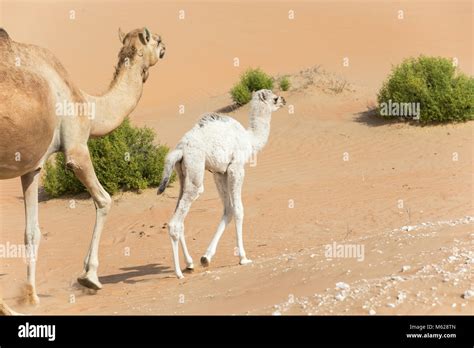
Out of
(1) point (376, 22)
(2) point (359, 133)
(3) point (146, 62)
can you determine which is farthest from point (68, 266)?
(1) point (376, 22)

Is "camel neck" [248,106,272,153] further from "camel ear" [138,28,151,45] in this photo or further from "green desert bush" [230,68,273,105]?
"green desert bush" [230,68,273,105]

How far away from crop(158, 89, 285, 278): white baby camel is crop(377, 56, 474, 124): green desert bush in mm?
9554

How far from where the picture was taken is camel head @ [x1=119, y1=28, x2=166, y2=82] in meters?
8.58

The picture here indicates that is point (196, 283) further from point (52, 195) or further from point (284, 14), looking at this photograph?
point (284, 14)

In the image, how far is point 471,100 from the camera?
18.4m

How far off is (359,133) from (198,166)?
1069 cm

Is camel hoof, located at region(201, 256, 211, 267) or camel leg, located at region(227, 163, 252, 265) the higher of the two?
camel leg, located at region(227, 163, 252, 265)

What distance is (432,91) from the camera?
18547 mm

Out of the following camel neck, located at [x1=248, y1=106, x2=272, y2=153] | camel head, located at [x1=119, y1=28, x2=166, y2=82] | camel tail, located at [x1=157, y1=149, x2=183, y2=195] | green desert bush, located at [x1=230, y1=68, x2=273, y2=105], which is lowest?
camel tail, located at [x1=157, y1=149, x2=183, y2=195]
